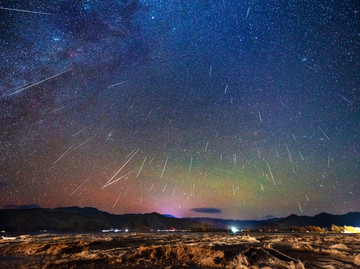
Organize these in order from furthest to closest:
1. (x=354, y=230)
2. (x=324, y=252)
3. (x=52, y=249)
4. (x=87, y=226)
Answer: (x=87, y=226), (x=354, y=230), (x=52, y=249), (x=324, y=252)

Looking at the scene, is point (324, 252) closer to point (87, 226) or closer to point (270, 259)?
point (270, 259)

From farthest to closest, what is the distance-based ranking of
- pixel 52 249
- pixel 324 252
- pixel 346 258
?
pixel 52 249
pixel 324 252
pixel 346 258

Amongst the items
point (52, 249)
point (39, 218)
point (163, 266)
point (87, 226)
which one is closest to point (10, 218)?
point (39, 218)

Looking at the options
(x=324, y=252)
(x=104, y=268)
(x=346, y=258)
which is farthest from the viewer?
(x=324, y=252)

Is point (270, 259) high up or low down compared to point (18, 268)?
up

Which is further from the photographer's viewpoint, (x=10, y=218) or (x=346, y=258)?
(x=10, y=218)

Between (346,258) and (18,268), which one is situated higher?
(346,258)

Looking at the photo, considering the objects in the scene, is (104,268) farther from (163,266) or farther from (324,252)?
(324,252)

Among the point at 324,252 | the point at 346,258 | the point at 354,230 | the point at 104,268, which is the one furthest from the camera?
the point at 354,230

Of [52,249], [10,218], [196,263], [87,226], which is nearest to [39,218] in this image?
[10,218]
